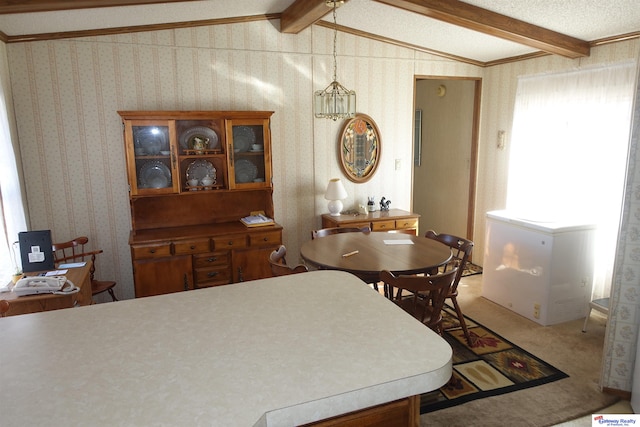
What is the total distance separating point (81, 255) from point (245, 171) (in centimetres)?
157

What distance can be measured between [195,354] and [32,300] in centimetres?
194

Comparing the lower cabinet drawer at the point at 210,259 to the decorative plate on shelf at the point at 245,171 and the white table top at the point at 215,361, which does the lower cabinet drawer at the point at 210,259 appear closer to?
the decorative plate on shelf at the point at 245,171

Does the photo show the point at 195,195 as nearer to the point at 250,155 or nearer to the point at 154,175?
the point at 154,175

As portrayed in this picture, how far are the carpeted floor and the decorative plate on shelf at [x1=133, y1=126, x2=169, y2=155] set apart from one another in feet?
9.59

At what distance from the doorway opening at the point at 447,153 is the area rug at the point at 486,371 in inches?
86.8

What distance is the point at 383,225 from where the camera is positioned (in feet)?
14.3

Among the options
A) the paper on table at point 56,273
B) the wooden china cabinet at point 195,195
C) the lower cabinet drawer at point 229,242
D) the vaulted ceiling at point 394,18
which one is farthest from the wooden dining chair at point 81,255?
the vaulted ceiling at point 394,18

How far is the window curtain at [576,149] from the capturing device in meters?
3.48

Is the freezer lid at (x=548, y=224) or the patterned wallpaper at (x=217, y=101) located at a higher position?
the patterned wallpaper at (x=217, y=101)

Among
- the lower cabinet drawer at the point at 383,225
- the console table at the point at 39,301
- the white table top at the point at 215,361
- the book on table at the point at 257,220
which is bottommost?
the console table at the point at 39,301

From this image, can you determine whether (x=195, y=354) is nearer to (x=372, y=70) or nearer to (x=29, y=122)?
(x=29, y=122)

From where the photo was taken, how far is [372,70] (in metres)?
4.57

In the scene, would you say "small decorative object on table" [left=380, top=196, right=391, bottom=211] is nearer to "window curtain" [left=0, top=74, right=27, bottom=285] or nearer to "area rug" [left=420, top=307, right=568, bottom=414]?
"area rug" [left=420, top=307, right=568, bottom=414]

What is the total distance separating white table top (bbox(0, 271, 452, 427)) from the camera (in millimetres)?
902
